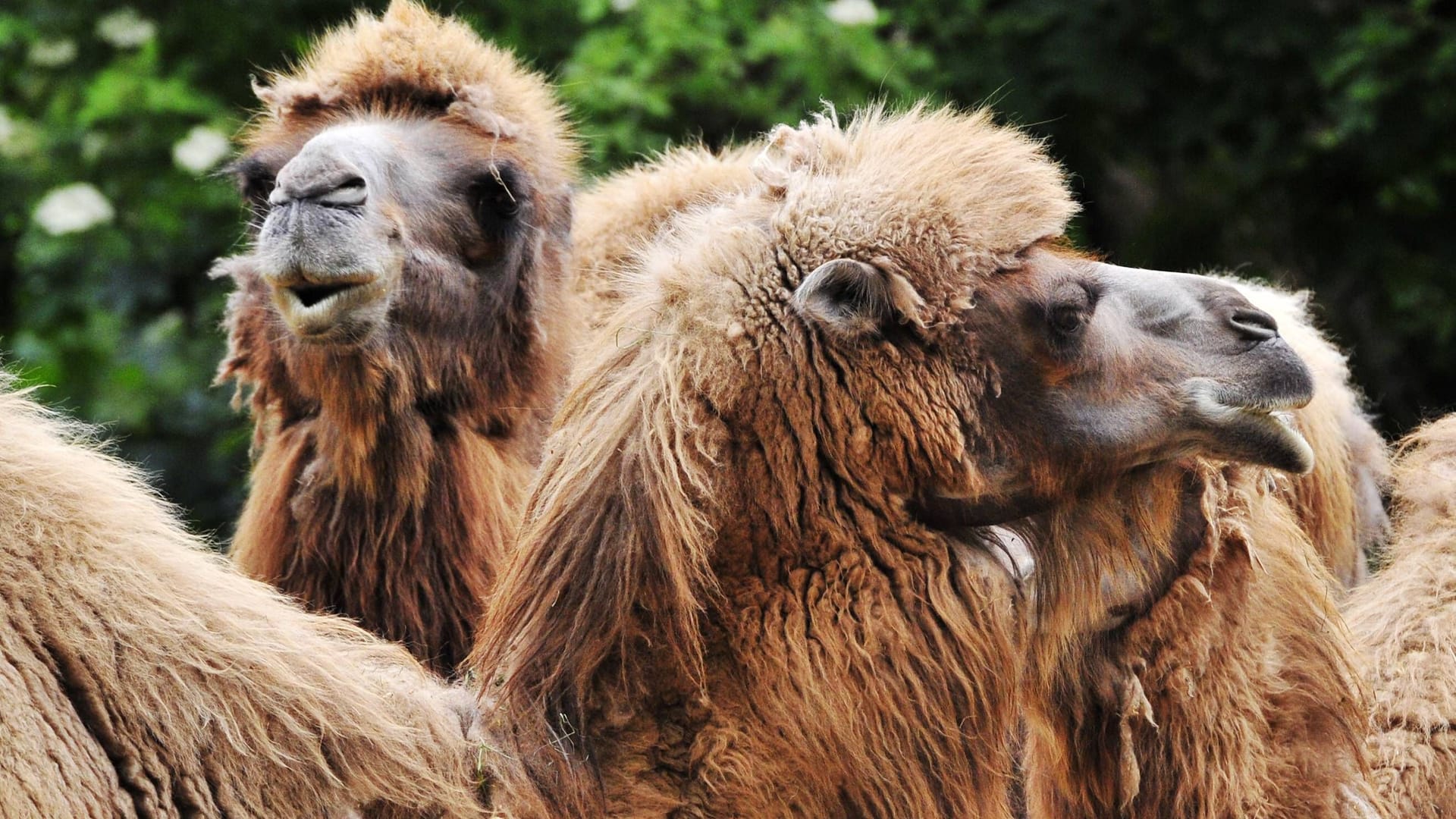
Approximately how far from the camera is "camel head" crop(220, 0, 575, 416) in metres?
4.42

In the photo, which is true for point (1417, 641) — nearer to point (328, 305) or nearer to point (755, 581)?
point (755, 581)

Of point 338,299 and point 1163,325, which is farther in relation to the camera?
point 338,299

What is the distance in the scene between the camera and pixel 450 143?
A: 16.5 feet

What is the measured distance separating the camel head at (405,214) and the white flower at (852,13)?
365cm

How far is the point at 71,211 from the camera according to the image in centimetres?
853

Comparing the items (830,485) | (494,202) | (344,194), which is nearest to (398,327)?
(344,194)

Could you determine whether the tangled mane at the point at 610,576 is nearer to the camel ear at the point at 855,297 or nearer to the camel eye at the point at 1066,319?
the camel ear at the point at 855,297

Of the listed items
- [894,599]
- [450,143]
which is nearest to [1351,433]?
[894,599]

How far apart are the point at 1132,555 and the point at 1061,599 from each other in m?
0.18

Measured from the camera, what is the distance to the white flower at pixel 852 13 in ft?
29.1

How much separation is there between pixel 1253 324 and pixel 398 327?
7.92ft

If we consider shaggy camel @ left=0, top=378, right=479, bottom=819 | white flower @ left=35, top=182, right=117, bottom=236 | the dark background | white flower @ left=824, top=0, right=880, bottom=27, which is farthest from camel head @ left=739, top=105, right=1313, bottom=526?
white flower @ left=35, top=182, right=117, bottom=236

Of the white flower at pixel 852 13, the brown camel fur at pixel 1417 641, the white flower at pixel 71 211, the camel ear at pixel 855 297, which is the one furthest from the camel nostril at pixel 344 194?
the white flower at pixel 852 13

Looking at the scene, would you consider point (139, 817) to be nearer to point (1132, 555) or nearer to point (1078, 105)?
point (1132, 555)
